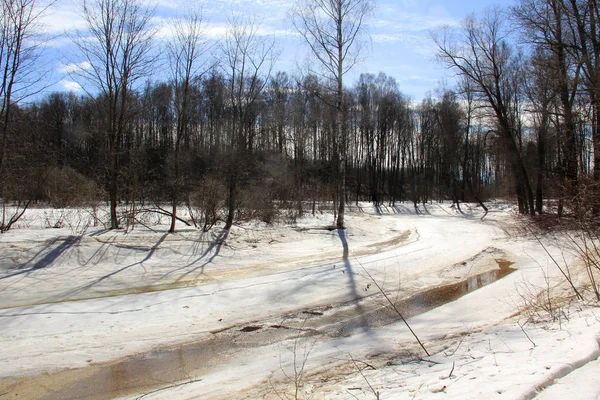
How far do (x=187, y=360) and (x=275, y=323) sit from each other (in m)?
1.90

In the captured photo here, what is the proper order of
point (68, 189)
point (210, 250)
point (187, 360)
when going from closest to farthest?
1. point (187, 360)
2. point (210, 250)
3. point (68, 189)

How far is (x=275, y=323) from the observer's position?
707 centimetres

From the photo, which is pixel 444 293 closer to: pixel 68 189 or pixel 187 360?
pixel 187 360

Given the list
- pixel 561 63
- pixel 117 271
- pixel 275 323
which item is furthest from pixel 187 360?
pixel 561 63

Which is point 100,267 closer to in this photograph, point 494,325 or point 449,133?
point 494,325

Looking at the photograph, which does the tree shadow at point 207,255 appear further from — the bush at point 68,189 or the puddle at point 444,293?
the bush at point 68,189

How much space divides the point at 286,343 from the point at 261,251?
7.56m

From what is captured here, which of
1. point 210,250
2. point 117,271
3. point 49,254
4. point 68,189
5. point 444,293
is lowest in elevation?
point 444,293

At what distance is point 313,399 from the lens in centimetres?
387

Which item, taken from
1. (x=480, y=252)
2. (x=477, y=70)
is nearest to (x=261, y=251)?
(x=480, y=252)

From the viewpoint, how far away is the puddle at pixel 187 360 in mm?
4656

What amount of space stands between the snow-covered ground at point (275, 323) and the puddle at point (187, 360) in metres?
0.02

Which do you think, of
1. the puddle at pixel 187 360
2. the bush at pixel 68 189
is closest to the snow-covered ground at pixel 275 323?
the puddle at pixel 187 360

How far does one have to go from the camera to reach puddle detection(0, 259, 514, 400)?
4.66 meters
